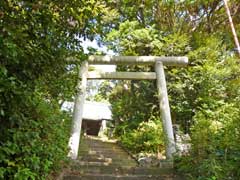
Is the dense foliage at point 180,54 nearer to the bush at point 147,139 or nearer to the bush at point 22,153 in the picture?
the bush at point 147,139

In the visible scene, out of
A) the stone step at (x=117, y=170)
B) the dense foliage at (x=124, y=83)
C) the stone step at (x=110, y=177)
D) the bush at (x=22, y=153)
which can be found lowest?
the bush at (x=22, y=153)

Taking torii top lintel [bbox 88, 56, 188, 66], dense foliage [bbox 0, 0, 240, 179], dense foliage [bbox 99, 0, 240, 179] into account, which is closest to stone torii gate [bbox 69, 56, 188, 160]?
torii top lintel [bbox 88, 56, 188, 66]

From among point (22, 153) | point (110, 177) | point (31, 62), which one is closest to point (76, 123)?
point (110, 177)

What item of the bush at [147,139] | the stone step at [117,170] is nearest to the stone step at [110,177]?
the stone step at [117,170]

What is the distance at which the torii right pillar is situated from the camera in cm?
704

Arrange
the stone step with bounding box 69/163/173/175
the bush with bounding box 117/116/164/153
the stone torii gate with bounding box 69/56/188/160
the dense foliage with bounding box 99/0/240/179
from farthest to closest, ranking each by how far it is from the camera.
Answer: the dense foliage with bounding box 99/0/240/179
the bush with bounding box 117/116/164/153
the stone torii gate with bounding box 69/56/188/160
the stone step with bounding box 69/163/173/175

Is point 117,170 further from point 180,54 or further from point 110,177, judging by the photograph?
point 180,54

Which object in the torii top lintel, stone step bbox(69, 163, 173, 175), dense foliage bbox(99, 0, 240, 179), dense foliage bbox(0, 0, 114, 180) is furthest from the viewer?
dense foliage bbox(99, 0, 240, 179)

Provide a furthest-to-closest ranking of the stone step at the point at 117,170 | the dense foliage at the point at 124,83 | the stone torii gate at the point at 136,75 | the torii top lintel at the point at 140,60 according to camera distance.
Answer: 1. the torii top lintel at the point at 140,60
2. the stone torii gate at the point at 136,75
3. the stone step at the point at 117,170
4. the dense foliage at the point at 124,83

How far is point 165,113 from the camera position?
770cm

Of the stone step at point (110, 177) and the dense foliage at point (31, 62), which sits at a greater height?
the dense foliage at point (31, 62)

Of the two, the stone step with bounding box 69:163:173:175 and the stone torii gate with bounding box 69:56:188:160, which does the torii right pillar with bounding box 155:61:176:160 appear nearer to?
the stone torii gate with bounding box 69:56:188:160

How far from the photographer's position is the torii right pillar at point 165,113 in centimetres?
704

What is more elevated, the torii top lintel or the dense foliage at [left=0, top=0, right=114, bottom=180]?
the torii top lintel
